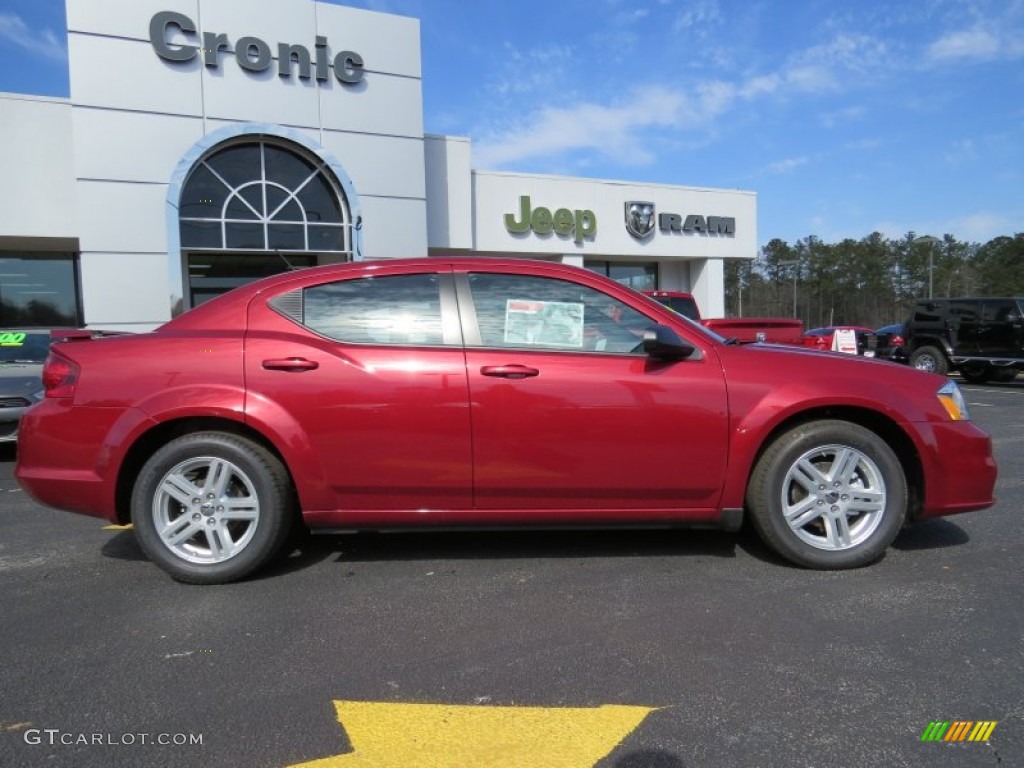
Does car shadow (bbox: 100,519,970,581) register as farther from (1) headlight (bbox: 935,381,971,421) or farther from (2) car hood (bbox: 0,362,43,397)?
(2) car hood (bbox: 0,362,43,397)

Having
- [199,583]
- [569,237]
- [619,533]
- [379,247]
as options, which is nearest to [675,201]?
[569,237]

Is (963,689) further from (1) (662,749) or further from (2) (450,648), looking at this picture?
(2) (450,648)

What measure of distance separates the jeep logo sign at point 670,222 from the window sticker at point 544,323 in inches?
694

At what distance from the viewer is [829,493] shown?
347cm

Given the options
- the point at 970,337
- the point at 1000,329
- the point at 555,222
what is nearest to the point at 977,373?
the point at 970,337

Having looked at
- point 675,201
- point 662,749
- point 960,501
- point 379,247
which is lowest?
point 662,749

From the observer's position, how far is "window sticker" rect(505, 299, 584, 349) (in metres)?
3.50

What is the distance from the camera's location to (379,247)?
15.4m

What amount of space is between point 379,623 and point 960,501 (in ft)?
9.76

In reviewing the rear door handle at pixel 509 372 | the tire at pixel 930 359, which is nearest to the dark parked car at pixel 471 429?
the rear door handle at pixel 509 372

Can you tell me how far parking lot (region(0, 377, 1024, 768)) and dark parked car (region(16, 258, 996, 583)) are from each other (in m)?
0.32

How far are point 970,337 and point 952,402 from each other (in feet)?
45.0

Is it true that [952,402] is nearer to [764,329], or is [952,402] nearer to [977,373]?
[764,329]

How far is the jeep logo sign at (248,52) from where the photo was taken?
13.4 m
